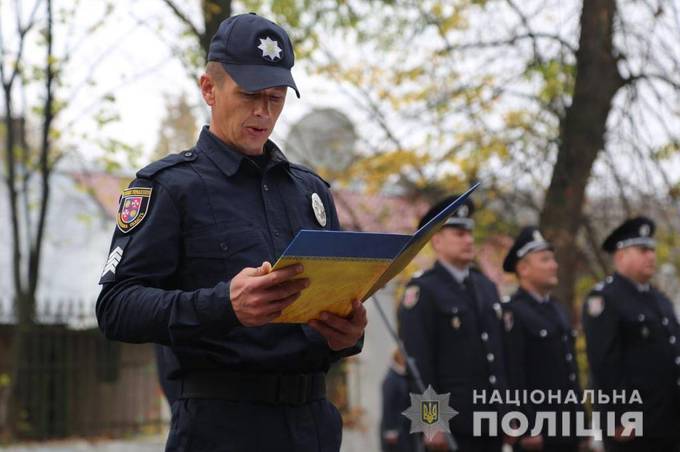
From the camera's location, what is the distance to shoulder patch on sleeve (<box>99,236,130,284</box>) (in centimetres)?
307

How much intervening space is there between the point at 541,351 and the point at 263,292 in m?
5.41

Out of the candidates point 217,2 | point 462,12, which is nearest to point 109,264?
point 217,2

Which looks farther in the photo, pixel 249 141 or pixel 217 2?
pixel 217 2

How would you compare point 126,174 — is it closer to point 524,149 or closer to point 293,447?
point 524,149

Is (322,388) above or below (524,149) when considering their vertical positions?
below

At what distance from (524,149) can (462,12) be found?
1.59 m

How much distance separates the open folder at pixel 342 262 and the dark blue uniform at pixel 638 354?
15.8 feet

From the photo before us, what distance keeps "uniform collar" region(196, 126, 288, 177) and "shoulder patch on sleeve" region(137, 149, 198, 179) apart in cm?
4

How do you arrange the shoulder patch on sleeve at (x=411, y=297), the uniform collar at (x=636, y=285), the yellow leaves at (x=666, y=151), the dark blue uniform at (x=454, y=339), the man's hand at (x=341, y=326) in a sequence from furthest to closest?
the yellow leaves at (x=666, y=151), the uniform collar at (x=636, y=285), the shoulder patch on sleeve at (x=411, y=297), the dark blue uniform at (x=454, y=339), the man's hand at (x=341, y=326)

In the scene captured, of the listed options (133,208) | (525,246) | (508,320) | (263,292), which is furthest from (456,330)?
(263,292)

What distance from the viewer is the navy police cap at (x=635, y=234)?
26.8 feet

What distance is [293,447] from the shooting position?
312 cm

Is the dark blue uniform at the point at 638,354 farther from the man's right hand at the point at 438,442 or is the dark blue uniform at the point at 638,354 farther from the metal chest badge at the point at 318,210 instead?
the metal chest badge at the point at 318,210

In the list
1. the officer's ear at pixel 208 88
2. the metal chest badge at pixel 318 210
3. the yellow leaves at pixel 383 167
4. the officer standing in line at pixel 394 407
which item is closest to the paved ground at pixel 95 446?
the officer standing in line at pixel 394 407
